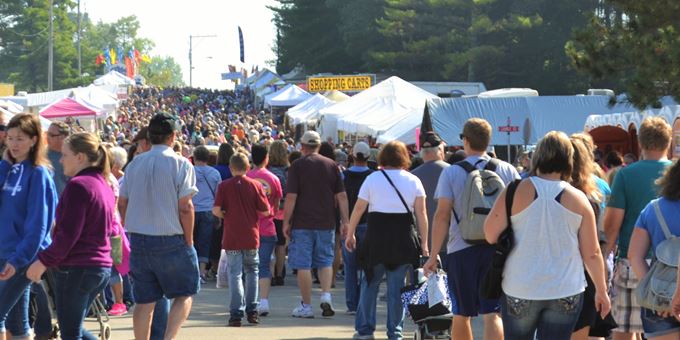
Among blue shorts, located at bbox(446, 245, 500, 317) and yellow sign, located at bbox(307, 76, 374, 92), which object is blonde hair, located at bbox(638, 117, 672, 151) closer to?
blue shorts, located at bbox(446, 245, 500, 317)

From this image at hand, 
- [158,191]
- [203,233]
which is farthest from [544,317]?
[203,233]

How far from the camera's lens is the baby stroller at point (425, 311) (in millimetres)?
9266

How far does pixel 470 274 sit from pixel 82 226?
2.47m

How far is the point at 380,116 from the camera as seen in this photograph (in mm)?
26938

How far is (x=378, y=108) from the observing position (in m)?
27.7

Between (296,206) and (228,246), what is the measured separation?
2.63 feet

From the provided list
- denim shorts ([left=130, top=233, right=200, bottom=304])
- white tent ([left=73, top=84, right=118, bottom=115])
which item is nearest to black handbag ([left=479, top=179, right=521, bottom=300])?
denim shorts ([left=130, top=233, right=200, bottom=304])

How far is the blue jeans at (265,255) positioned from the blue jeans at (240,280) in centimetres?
63

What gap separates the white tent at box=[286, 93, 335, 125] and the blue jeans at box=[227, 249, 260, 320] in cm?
2400

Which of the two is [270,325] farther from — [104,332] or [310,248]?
[104,332]

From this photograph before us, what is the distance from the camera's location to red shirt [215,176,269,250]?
11.7 meters

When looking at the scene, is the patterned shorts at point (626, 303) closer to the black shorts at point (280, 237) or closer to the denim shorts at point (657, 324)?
the denim shorts at point (657, 324)

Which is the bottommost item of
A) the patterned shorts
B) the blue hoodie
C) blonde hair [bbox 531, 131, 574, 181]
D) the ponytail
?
the patterned shorts

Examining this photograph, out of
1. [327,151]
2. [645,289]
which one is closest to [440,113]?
[327,151]
